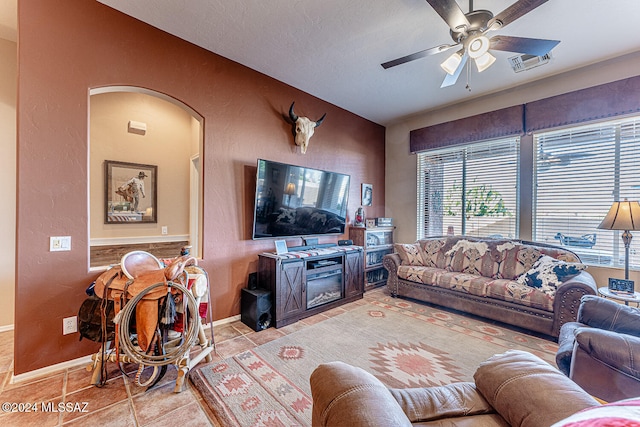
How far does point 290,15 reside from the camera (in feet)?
7.89

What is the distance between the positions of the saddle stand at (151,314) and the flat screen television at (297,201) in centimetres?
131

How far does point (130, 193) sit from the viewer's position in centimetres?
379

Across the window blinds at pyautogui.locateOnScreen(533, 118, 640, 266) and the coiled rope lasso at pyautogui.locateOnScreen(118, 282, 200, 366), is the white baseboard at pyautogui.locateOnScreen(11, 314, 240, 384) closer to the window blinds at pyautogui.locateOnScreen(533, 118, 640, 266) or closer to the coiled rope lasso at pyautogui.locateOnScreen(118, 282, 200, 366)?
the coiled rope lasso at pyautogui.locateOnScreen(118, 282, 200, 366)

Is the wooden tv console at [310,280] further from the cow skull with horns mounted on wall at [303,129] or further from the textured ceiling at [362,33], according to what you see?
the textured ceiling at [362,33]

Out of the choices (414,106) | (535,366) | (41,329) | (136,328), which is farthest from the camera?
(414,106)

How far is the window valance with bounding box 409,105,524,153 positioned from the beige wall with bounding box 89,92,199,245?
390 cm

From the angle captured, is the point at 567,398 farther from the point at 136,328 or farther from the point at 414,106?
the point at 414,106

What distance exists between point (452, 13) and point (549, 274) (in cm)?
288

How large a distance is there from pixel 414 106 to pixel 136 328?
469cm

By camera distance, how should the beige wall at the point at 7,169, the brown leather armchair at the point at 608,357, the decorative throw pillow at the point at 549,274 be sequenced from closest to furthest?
the brown leather armchair at the point at 608,357
the beige wall at the point at 7,169
the decorative throw pillow at the point at 549,274

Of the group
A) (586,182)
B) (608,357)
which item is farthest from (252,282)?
(586,182)

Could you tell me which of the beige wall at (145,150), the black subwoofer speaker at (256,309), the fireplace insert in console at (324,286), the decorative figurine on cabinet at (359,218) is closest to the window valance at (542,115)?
the decorative figurine on cabinet at (359,218)

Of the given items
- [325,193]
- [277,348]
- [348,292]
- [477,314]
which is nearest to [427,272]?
[477,314]

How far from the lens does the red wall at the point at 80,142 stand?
2.03 meters
